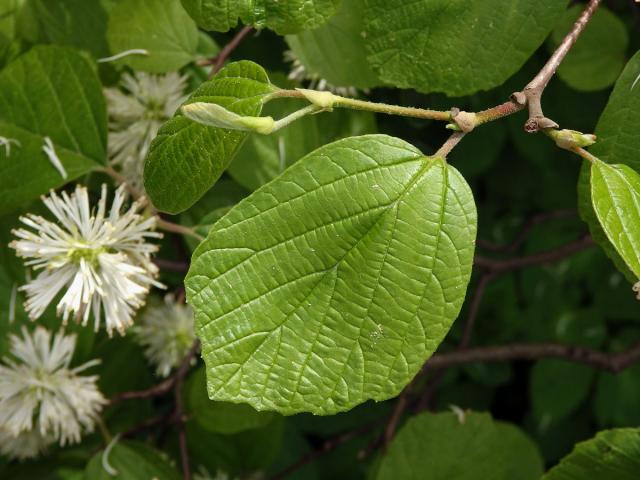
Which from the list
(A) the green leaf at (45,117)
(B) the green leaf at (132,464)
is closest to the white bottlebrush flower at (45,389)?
(B) the green leaf at (132,464)

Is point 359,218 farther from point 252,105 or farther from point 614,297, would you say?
point 614,297

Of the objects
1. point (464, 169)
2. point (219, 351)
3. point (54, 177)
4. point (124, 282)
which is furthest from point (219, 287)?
point (464, 169)

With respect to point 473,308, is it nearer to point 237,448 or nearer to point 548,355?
point 548,355

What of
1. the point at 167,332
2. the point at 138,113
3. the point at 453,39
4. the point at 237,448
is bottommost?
the point at 237,448

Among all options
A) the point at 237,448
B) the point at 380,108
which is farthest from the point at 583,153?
the point at 237,448

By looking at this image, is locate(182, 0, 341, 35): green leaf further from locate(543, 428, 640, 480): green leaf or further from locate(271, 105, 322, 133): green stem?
locate(543, 428, 640, 480): green leaf

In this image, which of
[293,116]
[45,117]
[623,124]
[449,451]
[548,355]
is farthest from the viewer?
[548,355]

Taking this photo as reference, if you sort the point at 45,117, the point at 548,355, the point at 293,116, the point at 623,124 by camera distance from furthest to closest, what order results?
1. the point at 548,355
2. the point at 45,117
3. the point at 623,124
4. the point at 293,116

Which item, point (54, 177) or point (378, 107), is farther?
point (54, 177)
